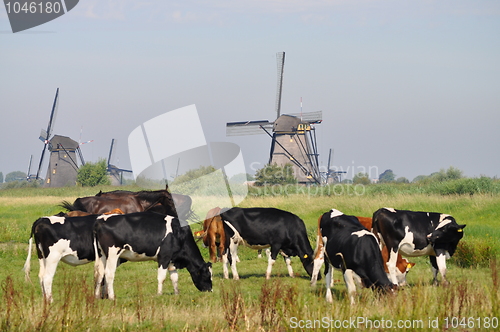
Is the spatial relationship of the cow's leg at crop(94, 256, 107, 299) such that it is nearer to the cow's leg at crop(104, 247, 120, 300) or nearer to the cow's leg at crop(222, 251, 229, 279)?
the cow's leg at crop(104, 247, 120, 300)

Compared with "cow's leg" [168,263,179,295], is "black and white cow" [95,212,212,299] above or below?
above

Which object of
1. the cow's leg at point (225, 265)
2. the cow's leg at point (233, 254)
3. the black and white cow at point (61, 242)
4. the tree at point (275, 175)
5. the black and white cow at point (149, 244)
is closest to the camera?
the black and white cow at point (61, 242)

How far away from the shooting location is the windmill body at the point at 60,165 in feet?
317

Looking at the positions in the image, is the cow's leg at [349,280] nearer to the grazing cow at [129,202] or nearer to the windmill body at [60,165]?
the grazing cow at [129,202]

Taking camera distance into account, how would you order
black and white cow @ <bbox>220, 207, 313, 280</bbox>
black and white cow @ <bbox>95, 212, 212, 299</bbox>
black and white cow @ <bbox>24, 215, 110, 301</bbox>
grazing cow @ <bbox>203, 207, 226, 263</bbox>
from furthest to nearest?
grazing cow @ <bbox>203, 207, 226, 263</bbox> < black and white cow @ <bbox>220, 207, 313, 280</bbox> < black and white cow @ <bbox>95, 212, 212, 299</bbox> < black and white cow @ <bbox>24, 215, 110, 301</bbox>

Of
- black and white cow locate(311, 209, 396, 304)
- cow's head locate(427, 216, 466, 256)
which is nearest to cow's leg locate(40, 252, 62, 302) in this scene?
black and white cow locate(311, 209, 396, 304)

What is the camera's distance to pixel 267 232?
15.9 meters

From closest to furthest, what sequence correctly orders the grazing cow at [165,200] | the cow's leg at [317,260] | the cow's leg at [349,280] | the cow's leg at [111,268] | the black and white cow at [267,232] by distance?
the cow's leg at [349,280] < the cow's leg at [111,268] < the cow's leg at [317,260] < the black and white cow at [267,232] < the grazing cow at [165,200]

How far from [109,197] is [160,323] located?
13039 mm

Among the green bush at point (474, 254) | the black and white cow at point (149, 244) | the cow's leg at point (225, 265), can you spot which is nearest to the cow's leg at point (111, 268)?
the black and white cow at point (149, 244)

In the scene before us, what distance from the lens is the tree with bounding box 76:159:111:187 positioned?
8469 centimetres

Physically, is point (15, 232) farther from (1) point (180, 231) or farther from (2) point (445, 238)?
(2) point (445, 238)

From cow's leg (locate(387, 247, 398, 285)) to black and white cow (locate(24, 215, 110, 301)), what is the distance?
627 cm

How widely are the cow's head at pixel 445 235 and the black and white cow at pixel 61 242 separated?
7490mm
